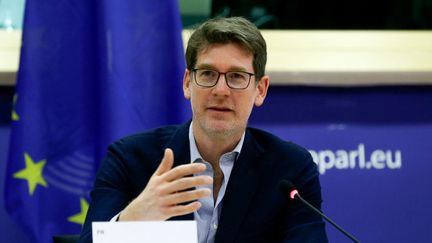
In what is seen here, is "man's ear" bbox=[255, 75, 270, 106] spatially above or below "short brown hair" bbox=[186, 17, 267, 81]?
below

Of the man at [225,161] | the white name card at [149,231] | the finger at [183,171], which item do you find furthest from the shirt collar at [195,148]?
the white name card at [149,231]

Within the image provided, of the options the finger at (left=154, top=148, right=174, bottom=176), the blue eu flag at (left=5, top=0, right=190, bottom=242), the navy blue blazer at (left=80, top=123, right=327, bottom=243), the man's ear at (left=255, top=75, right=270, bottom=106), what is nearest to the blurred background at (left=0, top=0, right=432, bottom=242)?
the blue eu flag at (left=5, top=0, right=190, bottom=242)

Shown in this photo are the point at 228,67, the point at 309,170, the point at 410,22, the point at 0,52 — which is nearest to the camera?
the point at 228,67

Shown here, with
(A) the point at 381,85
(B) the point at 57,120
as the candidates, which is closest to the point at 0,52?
(B) the point at 57,120

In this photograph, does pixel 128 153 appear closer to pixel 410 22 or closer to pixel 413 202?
pixel 413 202

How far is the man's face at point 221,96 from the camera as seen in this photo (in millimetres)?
2143

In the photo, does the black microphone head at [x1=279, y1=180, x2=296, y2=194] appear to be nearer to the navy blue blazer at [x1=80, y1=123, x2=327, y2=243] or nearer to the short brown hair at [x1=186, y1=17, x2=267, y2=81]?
the navy blue blazer at [x1=80, y1=123, x2=327, y2=243]

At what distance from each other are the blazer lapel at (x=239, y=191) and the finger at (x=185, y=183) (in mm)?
353

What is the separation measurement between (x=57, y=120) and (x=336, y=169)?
1.23m

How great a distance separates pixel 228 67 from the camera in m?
2.14

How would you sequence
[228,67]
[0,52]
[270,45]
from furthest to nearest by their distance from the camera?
1. [270,45]
2. [0,52]
3. [228,67]

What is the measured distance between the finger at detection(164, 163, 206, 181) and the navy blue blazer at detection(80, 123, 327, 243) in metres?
0.31

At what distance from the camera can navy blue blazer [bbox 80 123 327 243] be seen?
217 cm

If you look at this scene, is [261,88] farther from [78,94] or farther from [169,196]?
[78,94]
